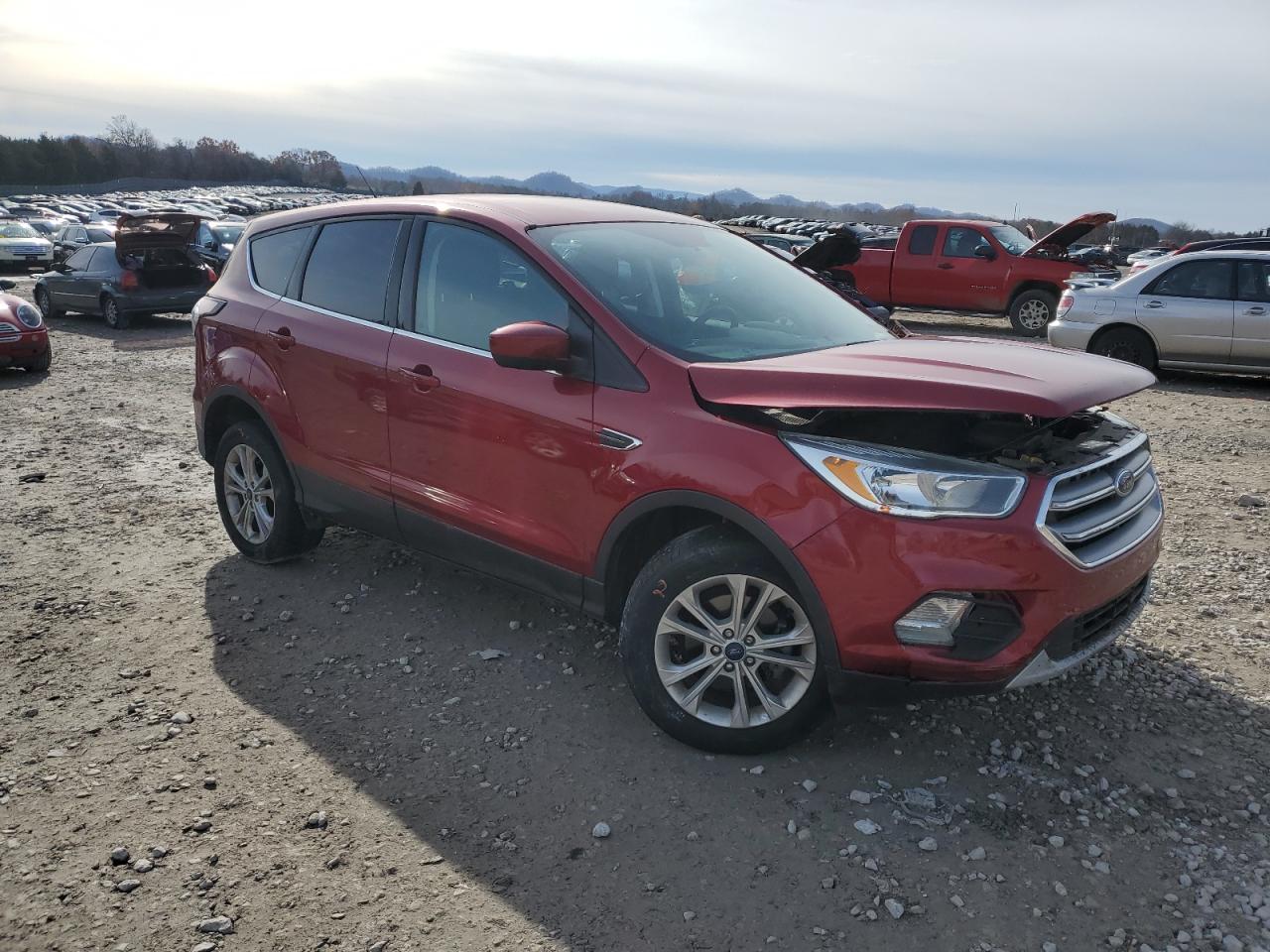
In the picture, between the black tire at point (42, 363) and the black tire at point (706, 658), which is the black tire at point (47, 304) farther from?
the black tire at point (706, 658)

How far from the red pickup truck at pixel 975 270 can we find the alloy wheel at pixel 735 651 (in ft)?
45.6

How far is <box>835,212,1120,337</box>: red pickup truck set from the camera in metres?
15.8

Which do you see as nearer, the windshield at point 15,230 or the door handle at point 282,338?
the door handle at point 282,338

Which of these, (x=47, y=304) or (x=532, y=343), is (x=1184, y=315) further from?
(x=47, y=304)

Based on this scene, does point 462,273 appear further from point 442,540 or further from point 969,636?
point 969,636

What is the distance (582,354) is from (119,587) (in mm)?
2968

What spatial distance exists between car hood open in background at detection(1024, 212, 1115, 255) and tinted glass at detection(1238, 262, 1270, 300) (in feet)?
12.2

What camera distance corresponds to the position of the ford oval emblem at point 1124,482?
129 inches

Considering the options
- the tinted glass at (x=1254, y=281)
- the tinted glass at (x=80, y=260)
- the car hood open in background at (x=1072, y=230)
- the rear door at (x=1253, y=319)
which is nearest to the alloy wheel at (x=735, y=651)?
the rear door at (x=1253, y=319)

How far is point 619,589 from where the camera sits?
3.63 meters

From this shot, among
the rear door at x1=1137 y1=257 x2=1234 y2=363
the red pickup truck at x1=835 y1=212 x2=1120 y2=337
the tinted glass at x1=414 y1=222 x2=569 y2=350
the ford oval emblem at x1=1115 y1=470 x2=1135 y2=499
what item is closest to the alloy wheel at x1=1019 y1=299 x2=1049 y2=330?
the red pickup truck at x1=835 y1=212 x2=1120 y2=337


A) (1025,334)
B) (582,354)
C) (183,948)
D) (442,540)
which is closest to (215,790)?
(183,948)

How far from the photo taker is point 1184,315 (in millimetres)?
11062

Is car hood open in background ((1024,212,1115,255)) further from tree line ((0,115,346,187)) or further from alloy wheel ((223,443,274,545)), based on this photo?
tree line ((0,115,346,187))
